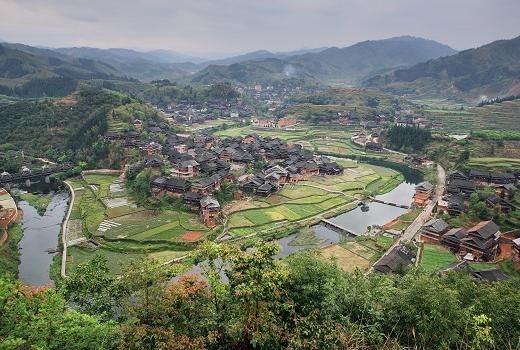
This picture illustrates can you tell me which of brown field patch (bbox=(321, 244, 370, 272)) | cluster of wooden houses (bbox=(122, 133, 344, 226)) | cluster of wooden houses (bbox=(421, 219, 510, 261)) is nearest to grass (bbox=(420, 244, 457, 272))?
cluster of wooden houses (bbox=(421, 219, 510, 261))

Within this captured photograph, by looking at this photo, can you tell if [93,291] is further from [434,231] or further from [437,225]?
[437,225]

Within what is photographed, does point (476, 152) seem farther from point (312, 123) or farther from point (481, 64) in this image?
point (481, 64)

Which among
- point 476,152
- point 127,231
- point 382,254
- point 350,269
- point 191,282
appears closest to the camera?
point 191,282

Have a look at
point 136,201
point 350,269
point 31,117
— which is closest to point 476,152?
point 350,269

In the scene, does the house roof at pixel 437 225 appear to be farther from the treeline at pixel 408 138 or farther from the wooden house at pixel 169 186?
the treeline at pixel 408 138

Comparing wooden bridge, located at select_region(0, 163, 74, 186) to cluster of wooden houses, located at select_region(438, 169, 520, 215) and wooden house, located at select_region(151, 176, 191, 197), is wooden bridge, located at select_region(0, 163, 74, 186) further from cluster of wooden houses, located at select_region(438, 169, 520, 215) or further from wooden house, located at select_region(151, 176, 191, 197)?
cluster of wooden houses, located at select_region(438, 169, 520, 215)
